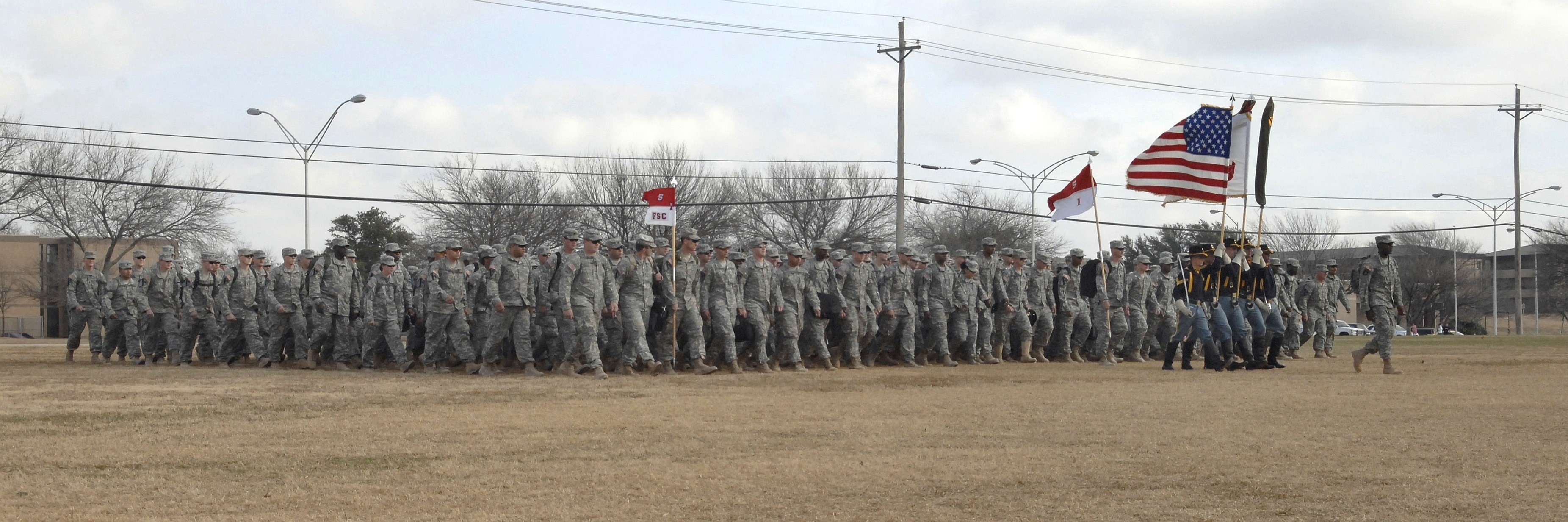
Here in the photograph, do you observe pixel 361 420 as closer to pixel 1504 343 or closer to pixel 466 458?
pixel 466 458

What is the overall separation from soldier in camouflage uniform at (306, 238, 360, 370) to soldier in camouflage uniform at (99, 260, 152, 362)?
3608 mm

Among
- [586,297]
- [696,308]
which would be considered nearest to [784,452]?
[586,297]

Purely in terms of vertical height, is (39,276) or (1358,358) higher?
(39,276)

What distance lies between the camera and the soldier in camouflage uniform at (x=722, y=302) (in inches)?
689

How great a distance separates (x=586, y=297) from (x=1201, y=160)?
27.8 ft

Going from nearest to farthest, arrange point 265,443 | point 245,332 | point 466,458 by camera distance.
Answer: point 466,458, point 265,443, point 245,332

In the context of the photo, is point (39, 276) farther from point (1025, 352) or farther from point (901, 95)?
point (1025, 352)

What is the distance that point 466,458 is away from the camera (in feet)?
27.3

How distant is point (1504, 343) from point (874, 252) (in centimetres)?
1945

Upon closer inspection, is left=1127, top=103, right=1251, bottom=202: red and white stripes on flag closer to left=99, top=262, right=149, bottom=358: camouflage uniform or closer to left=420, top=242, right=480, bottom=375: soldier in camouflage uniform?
left=420, top=242, right=480, bottom=375: soldier in camouflage uniform

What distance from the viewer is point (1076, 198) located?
22812 mm

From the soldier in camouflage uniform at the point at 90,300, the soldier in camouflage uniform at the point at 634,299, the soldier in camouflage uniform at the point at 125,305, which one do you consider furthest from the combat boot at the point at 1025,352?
the soldier in camouflage uniform at the point at 90,300

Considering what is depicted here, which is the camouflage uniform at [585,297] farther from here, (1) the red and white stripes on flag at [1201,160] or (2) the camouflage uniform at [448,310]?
(1) the red and white stripes on flag at [1201,160]

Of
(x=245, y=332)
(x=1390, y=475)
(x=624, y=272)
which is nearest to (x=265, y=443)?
(x=1390, y=475)
